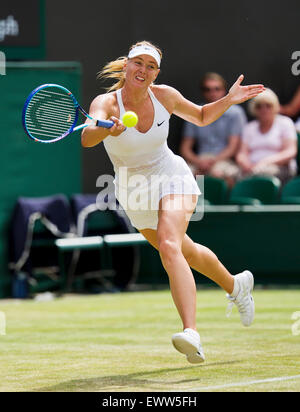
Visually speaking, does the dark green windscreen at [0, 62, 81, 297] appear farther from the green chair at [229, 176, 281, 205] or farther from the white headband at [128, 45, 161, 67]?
the white headband at [128, 45, 161, 67]

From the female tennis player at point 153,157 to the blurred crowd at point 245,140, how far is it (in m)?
5.06

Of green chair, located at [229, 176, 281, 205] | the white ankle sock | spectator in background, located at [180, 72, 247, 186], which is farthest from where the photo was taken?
spectator in background, located at [180, 72, 247, 186]

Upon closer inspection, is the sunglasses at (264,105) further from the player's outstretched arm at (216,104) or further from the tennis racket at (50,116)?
the tennis racket at (50,116)

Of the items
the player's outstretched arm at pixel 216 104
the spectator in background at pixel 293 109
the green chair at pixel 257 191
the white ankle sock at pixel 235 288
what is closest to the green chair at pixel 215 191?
the green chair at pixel 257 191

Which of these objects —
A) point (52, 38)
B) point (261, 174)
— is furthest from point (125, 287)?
point (52, 38)

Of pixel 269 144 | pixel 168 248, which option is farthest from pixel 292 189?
pixel 168 248

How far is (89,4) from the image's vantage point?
12.3 m

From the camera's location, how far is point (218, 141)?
11.6 metres

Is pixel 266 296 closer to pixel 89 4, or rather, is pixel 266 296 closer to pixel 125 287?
pixel 125 287

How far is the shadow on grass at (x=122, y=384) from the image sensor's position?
16.2 feet

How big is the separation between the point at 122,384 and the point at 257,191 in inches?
240

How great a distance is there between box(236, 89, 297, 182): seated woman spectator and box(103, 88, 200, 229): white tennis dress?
205 inches

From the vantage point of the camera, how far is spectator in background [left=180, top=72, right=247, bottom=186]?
11.3 m

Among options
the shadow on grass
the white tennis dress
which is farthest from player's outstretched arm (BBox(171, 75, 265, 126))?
the shadow on grass
